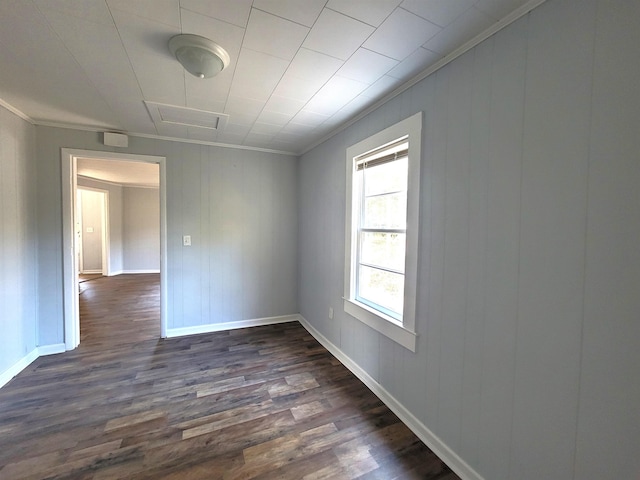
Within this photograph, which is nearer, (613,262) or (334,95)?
(613,262)

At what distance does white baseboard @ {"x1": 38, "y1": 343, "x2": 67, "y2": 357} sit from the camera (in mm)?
2799

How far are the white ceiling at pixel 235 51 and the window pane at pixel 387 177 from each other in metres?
0.54

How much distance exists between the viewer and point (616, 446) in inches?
36.9

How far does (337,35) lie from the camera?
1.42 metres

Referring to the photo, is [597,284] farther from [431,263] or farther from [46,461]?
[46,461]

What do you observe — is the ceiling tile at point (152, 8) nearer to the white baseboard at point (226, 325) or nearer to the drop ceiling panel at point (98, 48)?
the drop ceiling panel at point (98, 48)

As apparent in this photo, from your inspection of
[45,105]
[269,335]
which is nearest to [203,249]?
[269,335]

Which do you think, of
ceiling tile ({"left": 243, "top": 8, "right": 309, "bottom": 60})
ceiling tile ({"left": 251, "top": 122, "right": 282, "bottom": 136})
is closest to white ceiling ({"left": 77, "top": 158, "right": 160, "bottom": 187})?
ceiling tile ({"left": 251, "top": 122, "right": 282, "bottom": 136})

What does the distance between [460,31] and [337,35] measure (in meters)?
0.64

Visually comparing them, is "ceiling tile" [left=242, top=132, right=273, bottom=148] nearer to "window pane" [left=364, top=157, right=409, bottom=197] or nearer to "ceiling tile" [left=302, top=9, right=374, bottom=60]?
"window pane" [left=364, top=157, right=409, bottom=197]

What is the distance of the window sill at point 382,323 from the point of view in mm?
1859

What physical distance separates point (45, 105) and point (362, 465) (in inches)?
149

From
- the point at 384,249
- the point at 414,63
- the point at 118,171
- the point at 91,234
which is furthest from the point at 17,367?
the point at 91,234

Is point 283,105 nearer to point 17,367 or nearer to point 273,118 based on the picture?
point 273,118
